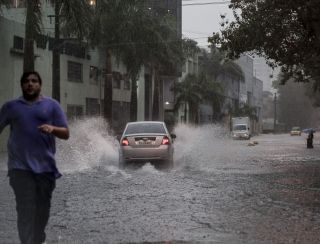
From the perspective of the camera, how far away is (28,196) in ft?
19.6

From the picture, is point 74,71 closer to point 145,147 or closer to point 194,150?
point 194,150

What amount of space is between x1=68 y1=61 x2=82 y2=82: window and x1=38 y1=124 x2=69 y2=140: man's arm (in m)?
39.4

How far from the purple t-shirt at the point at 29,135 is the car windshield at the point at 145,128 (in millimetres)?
13812

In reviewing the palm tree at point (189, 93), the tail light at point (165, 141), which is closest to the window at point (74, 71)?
the palm tree at point (189, 93)

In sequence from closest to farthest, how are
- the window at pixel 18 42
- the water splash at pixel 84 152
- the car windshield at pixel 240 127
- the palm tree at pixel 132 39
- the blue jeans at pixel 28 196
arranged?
the blue jeans at pixel 28 196 < the water splash at pixel 84 152 < the window at pixel 18 42 < the palm tree at pixel 132 39 < the car windshield at pixel 240 127

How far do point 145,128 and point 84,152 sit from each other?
825cm

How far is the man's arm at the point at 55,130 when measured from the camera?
19.1 ft

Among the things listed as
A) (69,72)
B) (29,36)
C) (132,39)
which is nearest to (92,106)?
(69,72)

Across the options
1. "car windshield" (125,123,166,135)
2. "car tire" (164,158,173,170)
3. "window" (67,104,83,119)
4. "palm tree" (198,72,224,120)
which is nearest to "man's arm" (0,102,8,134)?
"car windshield" (125,123,166,135)

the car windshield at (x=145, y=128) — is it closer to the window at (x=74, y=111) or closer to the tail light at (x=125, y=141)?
the tail light at (x=125, y=141)

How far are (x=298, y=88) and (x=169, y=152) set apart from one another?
131613 millimetres

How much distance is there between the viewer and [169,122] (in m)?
64.8

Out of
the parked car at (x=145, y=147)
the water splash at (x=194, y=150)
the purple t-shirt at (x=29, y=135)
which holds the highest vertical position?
the purple t-shirt at (x=29, y=135)

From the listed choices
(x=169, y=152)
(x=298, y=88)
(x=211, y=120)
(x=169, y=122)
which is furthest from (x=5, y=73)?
(x=298, y=88)
